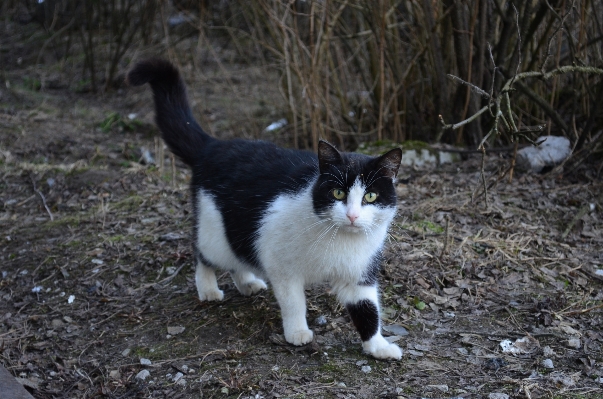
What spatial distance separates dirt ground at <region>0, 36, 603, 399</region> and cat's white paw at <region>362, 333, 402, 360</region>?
0.04m

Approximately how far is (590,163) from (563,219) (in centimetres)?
102

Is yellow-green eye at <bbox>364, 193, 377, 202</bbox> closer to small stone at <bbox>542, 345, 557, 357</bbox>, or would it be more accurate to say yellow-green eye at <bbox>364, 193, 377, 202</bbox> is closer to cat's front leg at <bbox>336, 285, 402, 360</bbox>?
cat's front leg at <bbox>336, 285, 402, 360</bbox>

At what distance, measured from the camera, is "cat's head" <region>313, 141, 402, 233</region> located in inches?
111

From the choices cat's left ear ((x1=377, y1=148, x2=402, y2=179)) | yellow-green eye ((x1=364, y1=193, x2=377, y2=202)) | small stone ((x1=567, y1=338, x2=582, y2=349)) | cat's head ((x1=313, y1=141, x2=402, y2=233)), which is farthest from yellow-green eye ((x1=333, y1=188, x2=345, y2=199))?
small stone ((x1=567, y1=338, x2=582, y2=349))

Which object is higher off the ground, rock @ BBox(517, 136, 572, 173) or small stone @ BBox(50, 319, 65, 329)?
rock @ BBox(517, 136, 572, 173)

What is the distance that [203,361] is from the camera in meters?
3.17

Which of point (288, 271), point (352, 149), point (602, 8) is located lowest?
point (352, 149)

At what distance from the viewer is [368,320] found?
10.2ft

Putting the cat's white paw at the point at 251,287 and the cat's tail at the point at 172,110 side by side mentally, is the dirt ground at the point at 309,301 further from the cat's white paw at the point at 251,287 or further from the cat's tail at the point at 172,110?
the cat's tail at the point at 172,110

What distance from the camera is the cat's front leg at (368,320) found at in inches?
122

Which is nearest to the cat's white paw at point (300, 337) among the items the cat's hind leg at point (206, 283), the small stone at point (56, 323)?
the cat's hind leg at point (206, 283)

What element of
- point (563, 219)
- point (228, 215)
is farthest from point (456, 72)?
point (228, 215)

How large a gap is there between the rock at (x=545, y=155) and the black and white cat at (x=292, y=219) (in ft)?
8.85

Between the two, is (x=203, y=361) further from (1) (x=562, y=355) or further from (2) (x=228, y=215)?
(1) (x=562, y=355)
